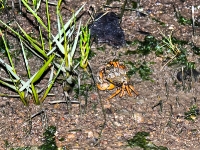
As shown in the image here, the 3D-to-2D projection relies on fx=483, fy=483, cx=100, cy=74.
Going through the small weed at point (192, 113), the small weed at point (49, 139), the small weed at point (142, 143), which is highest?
the small weed at point (192, 113)

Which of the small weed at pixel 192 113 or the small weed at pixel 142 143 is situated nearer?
the small weed at pixel 142 143

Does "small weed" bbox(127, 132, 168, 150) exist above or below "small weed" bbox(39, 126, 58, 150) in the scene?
below

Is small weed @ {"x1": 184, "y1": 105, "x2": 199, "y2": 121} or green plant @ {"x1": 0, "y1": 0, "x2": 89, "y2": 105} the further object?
small weed @ {"x1": 184, "y1": 105, "x2": 199, "y2": 121}

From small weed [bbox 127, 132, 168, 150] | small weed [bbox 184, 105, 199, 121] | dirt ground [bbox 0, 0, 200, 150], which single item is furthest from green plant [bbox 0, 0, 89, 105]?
small weed [bbox 184, 105, 199, 121]

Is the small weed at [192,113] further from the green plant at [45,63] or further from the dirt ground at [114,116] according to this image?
the green plant at [45,63]

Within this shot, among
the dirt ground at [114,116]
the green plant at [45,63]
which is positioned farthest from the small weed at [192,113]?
the green plant at [45,63]

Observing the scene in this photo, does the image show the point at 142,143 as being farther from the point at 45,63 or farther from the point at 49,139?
the point at 45,63

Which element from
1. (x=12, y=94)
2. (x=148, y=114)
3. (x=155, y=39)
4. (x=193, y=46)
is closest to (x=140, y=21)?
(x=155, y=39)

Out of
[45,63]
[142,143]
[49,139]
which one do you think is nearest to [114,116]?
[142,143]

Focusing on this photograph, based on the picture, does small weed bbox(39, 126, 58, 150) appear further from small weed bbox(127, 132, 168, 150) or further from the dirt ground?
small weed bbox(127, 132, 168, 150)

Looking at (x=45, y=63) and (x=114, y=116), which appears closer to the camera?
(x=45, y=63)
